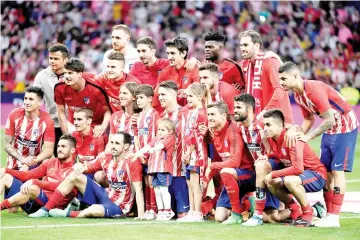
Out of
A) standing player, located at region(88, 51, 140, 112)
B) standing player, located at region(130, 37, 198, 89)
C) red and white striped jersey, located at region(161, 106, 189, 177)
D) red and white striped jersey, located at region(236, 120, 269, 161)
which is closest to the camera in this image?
red and white striped jersey, located at region(236, 120, 269, 161)

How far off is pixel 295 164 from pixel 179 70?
2207 millimetres

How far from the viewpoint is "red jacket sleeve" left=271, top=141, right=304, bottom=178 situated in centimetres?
978

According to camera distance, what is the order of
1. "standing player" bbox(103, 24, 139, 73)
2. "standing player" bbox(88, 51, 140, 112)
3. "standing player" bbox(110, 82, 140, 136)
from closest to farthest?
1. "standing player" bbox(110, 82, 140, 136)
2. "standing player" bbox(88, 51, 140, 112)
3. "standing player" bbox(103, 24, 139, 73)

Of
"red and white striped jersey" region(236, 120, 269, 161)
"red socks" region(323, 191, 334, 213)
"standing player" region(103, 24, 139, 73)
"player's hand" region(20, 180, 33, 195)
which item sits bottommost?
"red socks" region(323, 191, 334, 213)

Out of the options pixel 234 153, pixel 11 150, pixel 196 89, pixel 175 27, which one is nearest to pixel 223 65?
pixel 196 89

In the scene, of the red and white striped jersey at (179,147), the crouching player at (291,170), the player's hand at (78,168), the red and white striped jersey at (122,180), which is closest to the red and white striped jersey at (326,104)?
the crouching player at (291,170)

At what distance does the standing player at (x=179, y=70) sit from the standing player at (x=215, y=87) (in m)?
0.35

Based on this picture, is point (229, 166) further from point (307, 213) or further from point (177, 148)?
point (307, 213)

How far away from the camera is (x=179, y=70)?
1136 centimetres

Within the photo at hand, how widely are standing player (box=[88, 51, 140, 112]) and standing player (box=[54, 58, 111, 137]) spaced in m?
0.11

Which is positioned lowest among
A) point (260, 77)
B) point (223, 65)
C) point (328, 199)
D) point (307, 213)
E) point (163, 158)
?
point (307, 213)

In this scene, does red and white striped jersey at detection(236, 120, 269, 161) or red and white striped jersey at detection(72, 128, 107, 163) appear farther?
red and white striped jersey at detection(72, 128, 107, 163)

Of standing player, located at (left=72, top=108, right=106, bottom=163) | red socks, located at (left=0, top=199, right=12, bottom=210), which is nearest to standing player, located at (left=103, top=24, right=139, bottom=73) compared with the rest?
standing player, located at (left=72, top=108, right=106, bottom=163)

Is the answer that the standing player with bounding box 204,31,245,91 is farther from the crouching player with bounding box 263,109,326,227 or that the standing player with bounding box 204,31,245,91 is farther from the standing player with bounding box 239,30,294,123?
the crouching player with bounding box 263,109,326,227
